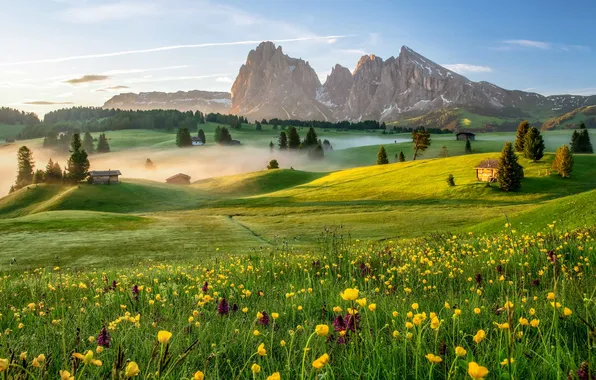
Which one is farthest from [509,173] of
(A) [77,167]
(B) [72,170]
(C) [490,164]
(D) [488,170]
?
(B) [72,170]

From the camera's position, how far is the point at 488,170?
266 feet

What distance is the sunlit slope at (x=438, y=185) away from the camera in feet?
237

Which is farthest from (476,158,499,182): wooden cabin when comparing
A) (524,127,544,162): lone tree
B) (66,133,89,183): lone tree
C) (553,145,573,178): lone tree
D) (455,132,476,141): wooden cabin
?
(455,132,476,141): wooden cabin

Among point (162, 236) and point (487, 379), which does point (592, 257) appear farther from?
point (162, 236)

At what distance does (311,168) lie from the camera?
166 m

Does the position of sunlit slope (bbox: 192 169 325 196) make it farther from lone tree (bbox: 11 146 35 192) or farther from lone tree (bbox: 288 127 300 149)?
lone tree (bbox: 288 127 300 149)

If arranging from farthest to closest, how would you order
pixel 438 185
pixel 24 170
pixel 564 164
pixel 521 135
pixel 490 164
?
1. pixel 24 170
2. pixel 521 135
3. pixel 438 185
4. pixel 490 164
5. pixel 564 164

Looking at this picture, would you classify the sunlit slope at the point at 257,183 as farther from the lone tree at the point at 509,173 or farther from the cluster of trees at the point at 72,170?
the lone tree at the point at 509,173

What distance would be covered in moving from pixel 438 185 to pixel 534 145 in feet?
87.5

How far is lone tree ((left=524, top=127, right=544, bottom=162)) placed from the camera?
90375mm

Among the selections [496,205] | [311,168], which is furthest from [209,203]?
[311,168]

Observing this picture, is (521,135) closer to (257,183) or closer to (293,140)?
(257,183)

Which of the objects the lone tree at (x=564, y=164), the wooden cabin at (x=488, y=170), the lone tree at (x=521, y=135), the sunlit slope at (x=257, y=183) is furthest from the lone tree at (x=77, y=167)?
the lone tree at (x=564, y=164)

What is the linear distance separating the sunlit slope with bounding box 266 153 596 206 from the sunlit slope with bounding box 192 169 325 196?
14731 millimetres
